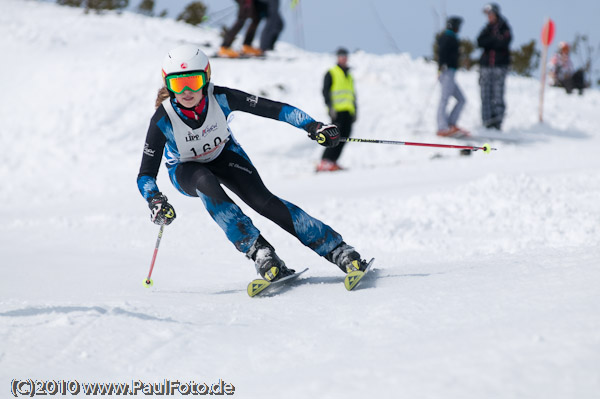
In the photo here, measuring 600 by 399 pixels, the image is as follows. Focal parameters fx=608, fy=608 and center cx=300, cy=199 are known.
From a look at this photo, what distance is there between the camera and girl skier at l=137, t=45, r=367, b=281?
3.68m

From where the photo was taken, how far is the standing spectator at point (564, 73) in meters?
17.1

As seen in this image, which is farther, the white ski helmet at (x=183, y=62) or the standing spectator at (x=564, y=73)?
the standing spectator at (x=564, y=73)

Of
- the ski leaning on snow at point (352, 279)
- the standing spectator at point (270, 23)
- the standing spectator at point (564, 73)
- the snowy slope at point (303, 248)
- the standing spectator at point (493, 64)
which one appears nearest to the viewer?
the snowy slope at point (303, 248)

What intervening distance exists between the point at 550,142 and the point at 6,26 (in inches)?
501

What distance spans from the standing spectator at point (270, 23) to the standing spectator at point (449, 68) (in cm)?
406

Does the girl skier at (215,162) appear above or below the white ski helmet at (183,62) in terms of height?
below

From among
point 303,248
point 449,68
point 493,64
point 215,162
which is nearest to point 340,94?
point 449,68

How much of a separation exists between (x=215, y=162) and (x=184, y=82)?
59 centimetres

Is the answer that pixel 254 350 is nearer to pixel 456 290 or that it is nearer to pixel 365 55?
pixel 456 290

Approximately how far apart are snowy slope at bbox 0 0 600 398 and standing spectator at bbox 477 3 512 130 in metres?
0.53

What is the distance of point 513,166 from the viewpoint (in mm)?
8812

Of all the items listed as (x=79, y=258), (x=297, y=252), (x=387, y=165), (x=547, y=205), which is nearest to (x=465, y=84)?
(x=387, y=165)

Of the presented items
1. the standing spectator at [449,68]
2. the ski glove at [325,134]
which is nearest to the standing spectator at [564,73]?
the standing spectator at [449,68]

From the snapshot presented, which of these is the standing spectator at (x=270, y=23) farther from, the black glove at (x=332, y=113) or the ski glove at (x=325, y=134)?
the ski glove at (x=325, y=134)
